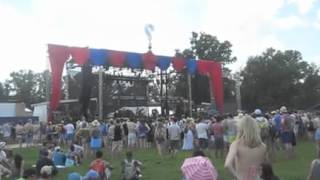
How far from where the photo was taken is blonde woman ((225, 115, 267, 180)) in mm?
6449

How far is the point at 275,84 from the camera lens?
254 feet

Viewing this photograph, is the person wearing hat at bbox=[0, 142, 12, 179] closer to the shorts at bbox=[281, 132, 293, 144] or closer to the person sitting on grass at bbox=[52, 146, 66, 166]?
the person sitting on grass at bbox=[52, 146, 66, 166]

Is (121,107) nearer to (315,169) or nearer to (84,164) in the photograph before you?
(84,164)

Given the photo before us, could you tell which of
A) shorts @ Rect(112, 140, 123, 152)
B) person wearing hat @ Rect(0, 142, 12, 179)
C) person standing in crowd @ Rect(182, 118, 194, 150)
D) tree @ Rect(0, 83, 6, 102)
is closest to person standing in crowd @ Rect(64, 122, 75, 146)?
shorts @ Rect(112, 140, 123, 152)

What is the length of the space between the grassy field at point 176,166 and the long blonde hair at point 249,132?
9.32 metres

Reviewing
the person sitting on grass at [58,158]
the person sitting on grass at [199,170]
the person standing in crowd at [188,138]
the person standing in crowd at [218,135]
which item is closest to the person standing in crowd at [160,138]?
the person standing in crowd at [218,135]

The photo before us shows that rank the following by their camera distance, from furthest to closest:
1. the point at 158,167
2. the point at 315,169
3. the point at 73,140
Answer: the point at 73,140, the point at 158,167, the point at 315,169

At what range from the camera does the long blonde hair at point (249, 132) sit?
645 centimetres

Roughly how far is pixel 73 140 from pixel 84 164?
5244mm

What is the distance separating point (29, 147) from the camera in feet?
105

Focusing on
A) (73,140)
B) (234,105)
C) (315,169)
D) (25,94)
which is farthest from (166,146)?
(25,94)

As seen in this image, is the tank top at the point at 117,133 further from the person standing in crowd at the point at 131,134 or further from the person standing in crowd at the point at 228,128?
the person standing in crowd at the point at 228,128

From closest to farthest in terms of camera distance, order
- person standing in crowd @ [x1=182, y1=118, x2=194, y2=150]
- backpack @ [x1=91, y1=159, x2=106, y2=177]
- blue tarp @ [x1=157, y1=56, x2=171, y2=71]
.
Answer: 1. backpack @ [x1=91, y1=159, x2=106, y2=177]
2. person standing in crowd @ [x1=182, y1=118, x2=194, y2=150]
3. blue tarp @ [x1=157, y1=56, x2=171, y2=71]

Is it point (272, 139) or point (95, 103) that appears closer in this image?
point (272, 139)
